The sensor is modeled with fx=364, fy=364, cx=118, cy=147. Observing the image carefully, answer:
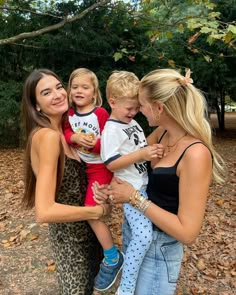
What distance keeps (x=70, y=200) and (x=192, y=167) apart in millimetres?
842

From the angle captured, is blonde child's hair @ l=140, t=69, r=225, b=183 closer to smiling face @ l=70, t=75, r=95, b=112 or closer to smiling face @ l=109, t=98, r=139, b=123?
smiling face @ l=109, t=98, r=139, b=123

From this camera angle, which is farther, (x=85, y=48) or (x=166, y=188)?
(x=85, y=48)

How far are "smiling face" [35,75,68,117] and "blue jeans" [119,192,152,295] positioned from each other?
689 millimetres

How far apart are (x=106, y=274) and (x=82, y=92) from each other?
118 cm

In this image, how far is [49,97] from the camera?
6.81 ft

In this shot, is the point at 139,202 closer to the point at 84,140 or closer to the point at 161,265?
the point at 161,265

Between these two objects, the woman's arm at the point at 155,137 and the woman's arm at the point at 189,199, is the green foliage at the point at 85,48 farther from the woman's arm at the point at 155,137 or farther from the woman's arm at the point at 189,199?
the woman's arm at the point at 189,199

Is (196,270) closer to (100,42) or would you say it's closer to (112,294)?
(112,294)

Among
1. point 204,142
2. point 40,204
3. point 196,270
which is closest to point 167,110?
point 204,142

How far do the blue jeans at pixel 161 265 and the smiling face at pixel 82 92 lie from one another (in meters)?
0.97

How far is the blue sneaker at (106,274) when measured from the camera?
2.28 metres

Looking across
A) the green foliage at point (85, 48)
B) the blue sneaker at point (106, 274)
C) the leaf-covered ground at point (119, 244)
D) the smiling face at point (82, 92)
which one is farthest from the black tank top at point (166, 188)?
the green foliage at point (85, 48)

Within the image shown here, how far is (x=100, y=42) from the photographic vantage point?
952 centimetres

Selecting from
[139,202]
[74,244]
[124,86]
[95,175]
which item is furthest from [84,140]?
[74,244]
